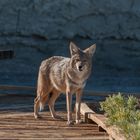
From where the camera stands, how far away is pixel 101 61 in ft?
42.9

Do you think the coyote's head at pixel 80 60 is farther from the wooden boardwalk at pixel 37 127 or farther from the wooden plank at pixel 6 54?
the wooden plank at pixel 6 54

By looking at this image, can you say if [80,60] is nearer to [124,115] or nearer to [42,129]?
[42,129]

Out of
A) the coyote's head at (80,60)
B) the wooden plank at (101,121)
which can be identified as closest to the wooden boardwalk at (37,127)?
the wooden plank at (101,121)

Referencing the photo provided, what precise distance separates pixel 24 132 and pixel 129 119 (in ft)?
6.36

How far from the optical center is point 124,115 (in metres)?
6.07

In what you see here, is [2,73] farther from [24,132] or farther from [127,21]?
[24,132]

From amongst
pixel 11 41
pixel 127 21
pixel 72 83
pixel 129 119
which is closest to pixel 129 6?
pixel 127 21

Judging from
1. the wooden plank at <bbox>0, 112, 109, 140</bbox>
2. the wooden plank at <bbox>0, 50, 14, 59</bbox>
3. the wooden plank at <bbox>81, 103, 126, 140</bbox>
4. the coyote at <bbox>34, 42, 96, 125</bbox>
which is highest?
the wooden plank at <bbox>0, 50, 14, 59</bbox>

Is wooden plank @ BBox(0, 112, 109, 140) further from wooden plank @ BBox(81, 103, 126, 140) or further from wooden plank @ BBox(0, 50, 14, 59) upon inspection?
wooden plank @ BBox(0, 50, 14, 59)

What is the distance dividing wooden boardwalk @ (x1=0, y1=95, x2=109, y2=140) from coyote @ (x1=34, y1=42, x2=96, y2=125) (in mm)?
196

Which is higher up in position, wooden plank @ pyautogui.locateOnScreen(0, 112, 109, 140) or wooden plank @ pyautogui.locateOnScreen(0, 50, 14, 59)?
wooden plank @ pyautogui.locateOnScreen(0, 50, 14, 59)

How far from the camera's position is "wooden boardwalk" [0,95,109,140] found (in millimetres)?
7426

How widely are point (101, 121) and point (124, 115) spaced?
1609 mm

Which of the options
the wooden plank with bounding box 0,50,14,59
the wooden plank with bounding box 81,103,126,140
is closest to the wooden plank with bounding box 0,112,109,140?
the wooden plank with bounding box 81,103,126,140
